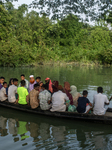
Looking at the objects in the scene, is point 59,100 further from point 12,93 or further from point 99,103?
point 12,93

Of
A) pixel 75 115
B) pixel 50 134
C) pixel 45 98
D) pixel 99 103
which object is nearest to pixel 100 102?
pixel 99 103

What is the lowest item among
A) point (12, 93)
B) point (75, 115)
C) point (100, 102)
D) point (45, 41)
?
point (75, 115)

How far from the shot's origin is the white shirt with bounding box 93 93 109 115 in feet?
21.2

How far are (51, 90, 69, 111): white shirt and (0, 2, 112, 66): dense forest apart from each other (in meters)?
23.4

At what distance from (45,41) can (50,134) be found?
124ft

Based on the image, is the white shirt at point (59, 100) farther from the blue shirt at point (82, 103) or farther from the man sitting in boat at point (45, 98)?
the blue shirt at point (82, 103)

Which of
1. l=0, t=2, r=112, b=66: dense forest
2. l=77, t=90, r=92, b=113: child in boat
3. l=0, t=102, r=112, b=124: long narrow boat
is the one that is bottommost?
l=0, t=102, r=112, b=124: long narrow boat

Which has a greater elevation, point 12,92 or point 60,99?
point 12,92

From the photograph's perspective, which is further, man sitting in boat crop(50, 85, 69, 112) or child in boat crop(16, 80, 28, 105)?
child in boat crop(16, 80, 28, 105)

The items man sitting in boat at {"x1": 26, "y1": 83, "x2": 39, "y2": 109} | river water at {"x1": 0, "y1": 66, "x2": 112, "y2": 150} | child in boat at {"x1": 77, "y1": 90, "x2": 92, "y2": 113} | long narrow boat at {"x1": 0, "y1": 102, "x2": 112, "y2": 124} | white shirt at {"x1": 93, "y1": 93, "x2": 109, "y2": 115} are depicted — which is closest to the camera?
river water at {"x1": 0, "y1": 66, "x2": 112, "y2": 150}

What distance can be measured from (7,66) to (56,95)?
2672 cm

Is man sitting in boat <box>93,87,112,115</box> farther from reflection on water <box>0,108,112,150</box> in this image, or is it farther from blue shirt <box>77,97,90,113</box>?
reflection on water <box>0,108,112,150</box>

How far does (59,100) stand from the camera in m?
6.98

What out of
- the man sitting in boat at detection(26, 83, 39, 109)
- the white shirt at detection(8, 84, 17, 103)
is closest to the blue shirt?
the man sitting in boat at detection(26, 83, 39, 109)
